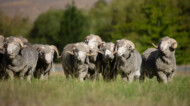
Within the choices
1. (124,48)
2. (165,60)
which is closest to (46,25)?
(124,48)

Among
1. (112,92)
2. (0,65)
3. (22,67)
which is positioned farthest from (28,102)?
(0,65)

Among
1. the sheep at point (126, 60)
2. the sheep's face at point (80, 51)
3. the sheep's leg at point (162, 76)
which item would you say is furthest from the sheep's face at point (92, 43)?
the sheep's leg at point (162, 76)

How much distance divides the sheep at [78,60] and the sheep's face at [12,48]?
6.38 ft

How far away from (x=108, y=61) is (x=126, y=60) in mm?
758

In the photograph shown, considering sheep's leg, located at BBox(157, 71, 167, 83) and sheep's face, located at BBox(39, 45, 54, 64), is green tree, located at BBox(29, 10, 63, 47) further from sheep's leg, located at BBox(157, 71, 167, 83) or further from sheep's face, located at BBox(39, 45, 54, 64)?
sheep's leg, located at BBox(157, 71, 167, 83)

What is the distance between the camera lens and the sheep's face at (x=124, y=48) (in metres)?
10.0

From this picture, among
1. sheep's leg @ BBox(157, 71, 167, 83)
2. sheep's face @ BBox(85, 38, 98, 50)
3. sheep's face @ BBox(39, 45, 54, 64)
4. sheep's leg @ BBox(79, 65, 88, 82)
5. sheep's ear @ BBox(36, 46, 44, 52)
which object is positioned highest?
sheep's face @ BBox(85, 38, 98, 50)

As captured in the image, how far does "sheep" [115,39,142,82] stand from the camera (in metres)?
10.1

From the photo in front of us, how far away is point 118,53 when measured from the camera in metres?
9.98

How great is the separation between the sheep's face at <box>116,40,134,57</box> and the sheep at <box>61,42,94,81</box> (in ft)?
4.08

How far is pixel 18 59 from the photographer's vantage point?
33.2 ft

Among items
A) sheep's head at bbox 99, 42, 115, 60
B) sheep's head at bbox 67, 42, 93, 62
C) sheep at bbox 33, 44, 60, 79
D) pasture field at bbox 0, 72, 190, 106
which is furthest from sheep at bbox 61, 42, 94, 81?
pasture field at bbox 0, 72, 190, 106

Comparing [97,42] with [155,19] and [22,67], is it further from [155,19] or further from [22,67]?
[155,19]

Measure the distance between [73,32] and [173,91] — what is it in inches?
1079
